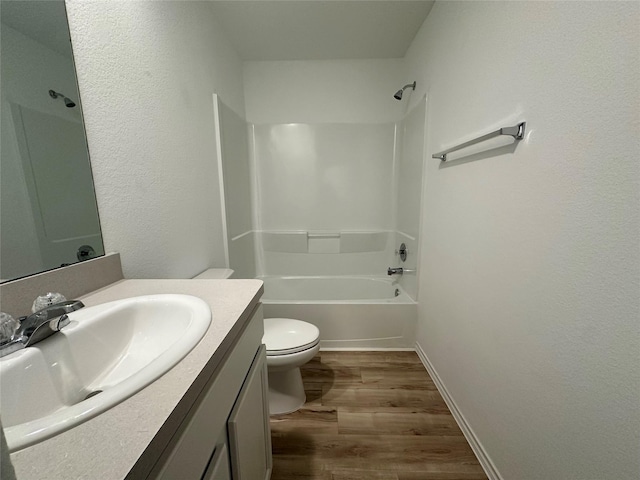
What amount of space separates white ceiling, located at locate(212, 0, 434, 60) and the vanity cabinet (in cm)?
185

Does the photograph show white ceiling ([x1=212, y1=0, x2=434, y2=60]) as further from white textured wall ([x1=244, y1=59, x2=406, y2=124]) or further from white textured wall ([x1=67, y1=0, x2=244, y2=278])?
white textured wall ([x1=67, y1=0, x2=244, y2=278])

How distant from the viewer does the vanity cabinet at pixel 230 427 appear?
397 millimetres

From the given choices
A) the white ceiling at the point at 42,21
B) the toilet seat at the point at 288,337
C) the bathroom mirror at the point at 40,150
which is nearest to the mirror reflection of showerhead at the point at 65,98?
the bathroom mirror at the point at 40,150

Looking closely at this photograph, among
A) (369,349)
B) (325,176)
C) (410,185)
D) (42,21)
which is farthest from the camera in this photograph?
(325,176)

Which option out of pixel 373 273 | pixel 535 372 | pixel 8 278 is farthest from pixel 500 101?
pixel 373 273

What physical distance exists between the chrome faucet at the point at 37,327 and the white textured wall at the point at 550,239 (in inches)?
47.9

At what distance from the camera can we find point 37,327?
1.64ft

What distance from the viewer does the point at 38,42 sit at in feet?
2.29

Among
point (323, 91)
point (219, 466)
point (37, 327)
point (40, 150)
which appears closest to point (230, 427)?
point (219, 466)

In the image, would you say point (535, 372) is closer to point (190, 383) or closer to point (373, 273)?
point (190, 383)

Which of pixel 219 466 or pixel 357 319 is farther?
pixel 357 319

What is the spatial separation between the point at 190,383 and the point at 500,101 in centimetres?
129

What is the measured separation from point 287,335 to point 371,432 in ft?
2.01

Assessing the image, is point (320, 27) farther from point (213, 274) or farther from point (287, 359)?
point (287, 359)
